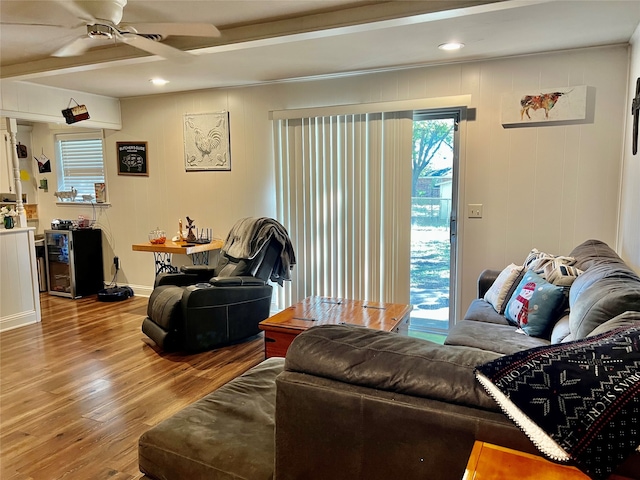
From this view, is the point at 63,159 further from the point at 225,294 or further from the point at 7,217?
the point at 225,294

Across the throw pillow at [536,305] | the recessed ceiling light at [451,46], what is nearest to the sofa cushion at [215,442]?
the throw pillow at [536,305]

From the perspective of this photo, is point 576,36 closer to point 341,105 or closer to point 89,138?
point 341,105

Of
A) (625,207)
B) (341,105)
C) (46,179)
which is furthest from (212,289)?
(46,179)

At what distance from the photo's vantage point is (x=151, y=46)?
267cm

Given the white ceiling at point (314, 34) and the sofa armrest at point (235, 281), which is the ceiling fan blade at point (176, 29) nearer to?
the white ceiling at point (314, 34)

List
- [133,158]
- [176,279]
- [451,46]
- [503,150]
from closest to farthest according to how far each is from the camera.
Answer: [451,46] < [503,150] < [176,279] < [133,158]

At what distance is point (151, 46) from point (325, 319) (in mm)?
2029

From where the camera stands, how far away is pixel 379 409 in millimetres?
1121

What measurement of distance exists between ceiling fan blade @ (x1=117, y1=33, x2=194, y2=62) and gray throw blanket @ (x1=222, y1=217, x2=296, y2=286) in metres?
1.59

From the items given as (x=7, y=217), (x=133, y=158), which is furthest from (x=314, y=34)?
(x=7, y=217)

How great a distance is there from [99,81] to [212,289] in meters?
2.45

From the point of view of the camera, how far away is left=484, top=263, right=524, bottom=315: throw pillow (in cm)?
298

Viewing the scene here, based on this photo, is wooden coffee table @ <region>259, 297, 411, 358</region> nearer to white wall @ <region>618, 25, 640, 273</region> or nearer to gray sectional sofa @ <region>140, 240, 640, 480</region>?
gray sectional sofa @ <region>140, 240, 640, 480</region>

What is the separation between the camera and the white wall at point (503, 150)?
3.35m
